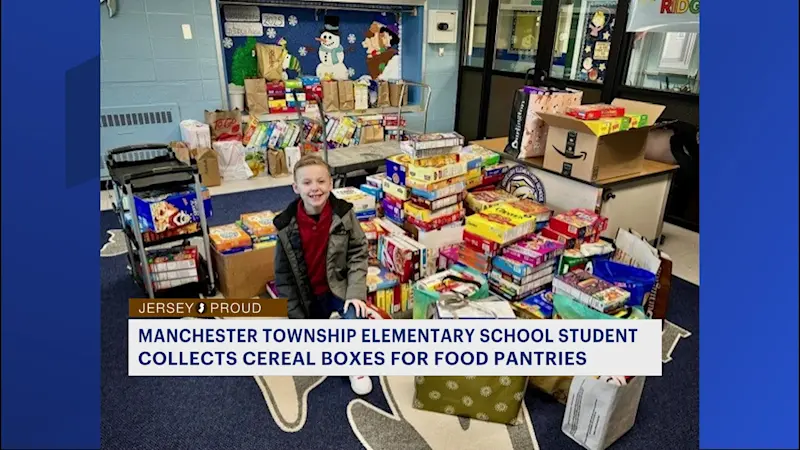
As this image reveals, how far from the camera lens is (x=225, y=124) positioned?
17.4ft


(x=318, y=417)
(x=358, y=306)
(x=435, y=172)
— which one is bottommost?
(x=318, y=417)

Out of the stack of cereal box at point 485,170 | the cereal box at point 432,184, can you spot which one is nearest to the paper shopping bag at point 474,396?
the cereal box at point 432,184

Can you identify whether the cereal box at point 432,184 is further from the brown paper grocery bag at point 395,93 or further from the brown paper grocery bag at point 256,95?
the brown paper grocery bag at point 395,93

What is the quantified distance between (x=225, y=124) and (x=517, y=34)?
3.68 meters

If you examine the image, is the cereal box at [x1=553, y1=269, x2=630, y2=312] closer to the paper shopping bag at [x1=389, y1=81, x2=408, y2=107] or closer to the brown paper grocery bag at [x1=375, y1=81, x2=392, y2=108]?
the paper shopping bag at [x1=389, y1=81, x2=408, y2=107]

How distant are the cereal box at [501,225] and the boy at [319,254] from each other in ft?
2.60

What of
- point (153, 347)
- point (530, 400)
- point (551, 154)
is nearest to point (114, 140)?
point (153, 347)

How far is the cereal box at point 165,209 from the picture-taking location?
273 centimetres

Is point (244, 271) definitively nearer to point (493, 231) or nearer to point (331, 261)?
point (331, 261)

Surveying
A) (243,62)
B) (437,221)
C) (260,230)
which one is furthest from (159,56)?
(437,221)

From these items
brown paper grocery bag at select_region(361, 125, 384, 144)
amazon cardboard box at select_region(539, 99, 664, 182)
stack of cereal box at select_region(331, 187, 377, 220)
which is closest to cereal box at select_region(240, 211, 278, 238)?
stack of cereal box at select_region(331, 187, 377, 220)

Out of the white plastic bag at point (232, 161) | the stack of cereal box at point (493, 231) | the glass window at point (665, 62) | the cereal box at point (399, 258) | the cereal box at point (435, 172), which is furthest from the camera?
the white plastic bag at point (232, 161)

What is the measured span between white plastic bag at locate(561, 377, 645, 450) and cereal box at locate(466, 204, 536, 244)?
93 cm

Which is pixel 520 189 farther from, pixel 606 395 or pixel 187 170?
pixel 187 170
